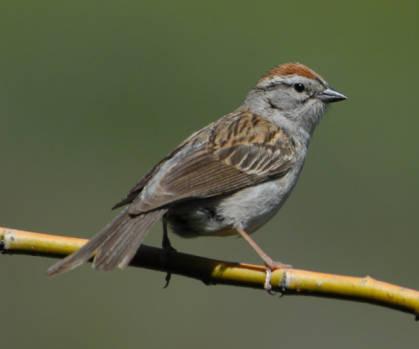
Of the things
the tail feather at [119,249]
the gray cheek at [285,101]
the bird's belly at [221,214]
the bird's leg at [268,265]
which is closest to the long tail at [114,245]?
the tail feather at [119,249]

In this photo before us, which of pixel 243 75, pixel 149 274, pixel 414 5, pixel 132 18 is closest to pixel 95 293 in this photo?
pixel 149 274

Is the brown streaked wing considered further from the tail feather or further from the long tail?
the tail feather

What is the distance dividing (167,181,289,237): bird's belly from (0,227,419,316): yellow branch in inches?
24.4

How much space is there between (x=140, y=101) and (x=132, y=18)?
189 centimetres

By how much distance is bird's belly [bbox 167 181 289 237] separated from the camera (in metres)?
5.57

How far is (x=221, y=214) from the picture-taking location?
562cm

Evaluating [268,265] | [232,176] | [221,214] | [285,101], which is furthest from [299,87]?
[268,265]

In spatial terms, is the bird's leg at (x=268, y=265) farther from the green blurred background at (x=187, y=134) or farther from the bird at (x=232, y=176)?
the green blurred background at (x=187, y=134)

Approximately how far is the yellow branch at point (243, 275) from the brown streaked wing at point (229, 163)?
456 millimetres

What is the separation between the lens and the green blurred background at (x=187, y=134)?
729 cm

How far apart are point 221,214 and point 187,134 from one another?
10.3 ft

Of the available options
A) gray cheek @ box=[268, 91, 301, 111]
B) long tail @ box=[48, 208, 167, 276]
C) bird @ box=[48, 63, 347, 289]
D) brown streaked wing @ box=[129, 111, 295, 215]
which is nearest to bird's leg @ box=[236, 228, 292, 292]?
bird @ box=[48, 63, 347, 289]

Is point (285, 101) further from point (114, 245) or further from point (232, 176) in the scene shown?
point (114, 245)

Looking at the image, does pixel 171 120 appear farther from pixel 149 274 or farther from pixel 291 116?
pixel 291 116
